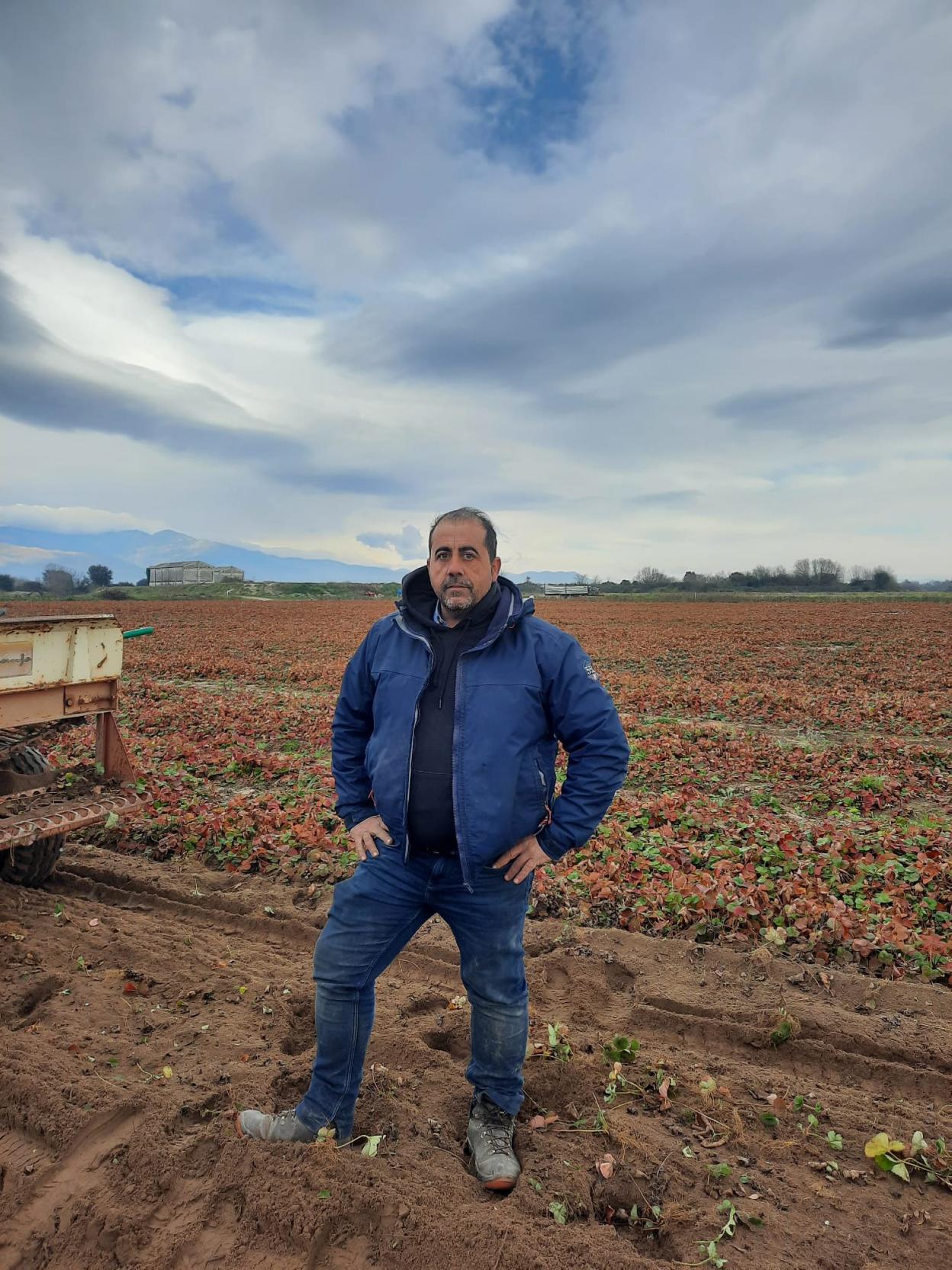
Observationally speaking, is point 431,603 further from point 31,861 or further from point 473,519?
point 31,861

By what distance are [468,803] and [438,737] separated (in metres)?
0.26

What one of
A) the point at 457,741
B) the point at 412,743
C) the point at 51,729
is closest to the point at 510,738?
the point at 457,741

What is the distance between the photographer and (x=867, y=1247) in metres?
2.53

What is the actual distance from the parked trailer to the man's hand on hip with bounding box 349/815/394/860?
2.95 m

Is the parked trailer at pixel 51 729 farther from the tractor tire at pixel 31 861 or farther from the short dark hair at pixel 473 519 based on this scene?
the short dark hair at pixel 473 519

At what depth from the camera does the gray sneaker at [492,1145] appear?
9.05ft

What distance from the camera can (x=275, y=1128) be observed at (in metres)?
2.88

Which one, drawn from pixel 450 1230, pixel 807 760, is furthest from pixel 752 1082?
pixel 807 760

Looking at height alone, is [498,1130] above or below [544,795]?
below

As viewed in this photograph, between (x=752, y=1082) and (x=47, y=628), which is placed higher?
(x=47, y=628)

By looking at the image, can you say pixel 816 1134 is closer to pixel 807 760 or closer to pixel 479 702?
pixel 479 702

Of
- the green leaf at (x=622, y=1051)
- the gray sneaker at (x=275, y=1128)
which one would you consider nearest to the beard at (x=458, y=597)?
the gray sneaker at (x=275, y=1128)

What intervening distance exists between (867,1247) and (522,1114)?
129cm

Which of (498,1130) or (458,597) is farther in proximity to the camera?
(498,1130)
